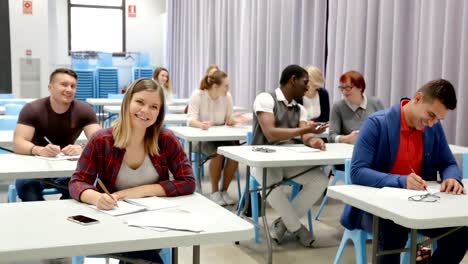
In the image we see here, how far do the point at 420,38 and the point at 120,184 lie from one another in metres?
3.23

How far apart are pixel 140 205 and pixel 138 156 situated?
0.30 m

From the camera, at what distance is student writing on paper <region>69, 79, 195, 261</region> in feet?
7.71

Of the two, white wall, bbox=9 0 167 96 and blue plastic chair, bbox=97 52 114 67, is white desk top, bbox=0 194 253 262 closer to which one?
white wall, bbox=9 0 167 96

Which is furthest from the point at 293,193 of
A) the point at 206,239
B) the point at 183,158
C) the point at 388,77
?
the point at 206,239

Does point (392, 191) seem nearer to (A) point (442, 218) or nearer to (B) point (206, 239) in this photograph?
(A) point (442, 218)

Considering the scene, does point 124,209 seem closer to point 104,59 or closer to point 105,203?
point 105,203

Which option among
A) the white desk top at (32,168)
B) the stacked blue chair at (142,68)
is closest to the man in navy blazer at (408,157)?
the white desk top at (32,168)

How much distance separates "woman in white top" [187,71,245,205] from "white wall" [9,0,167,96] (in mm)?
6581

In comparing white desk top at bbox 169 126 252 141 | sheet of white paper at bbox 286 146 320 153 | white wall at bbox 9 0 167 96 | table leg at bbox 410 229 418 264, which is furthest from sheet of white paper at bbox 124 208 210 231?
white wall at bbox 9 0 167 96

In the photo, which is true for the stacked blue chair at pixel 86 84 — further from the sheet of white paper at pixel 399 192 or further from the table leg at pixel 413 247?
the table leg at pixel 413 247

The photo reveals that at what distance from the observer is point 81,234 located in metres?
1.81

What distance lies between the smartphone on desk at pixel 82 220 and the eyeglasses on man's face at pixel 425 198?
128cm

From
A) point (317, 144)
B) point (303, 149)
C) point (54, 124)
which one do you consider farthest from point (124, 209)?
point (317, 144)

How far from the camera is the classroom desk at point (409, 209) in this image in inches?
81.6
